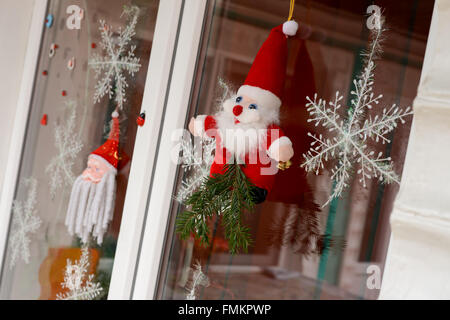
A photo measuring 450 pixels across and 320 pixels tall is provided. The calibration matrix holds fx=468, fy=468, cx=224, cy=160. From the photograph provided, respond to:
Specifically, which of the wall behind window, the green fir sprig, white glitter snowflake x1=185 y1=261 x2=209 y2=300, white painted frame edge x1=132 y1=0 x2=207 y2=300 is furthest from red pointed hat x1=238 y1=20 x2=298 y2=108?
the wall behind window

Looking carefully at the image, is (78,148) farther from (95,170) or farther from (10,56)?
(10,56)

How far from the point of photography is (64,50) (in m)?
1.57

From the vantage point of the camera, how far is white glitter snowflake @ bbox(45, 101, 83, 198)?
146 centimetres

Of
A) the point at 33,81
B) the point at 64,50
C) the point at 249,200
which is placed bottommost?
the point at 249,200

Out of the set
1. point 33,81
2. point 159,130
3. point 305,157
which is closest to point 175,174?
point 159,130

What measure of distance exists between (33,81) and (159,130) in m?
0.76

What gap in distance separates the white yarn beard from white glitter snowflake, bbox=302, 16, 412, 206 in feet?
0.29

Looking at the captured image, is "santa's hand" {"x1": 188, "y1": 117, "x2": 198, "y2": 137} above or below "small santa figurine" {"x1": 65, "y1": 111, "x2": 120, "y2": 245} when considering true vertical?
above

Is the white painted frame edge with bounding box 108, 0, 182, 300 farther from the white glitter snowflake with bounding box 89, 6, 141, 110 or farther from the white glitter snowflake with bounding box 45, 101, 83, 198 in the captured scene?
the white glitter snowflake with bounding box 45, 101, 83, 198

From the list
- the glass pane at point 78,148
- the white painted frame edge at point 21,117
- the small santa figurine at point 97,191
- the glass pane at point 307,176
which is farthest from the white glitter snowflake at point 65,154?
the glass pane at point 307,176

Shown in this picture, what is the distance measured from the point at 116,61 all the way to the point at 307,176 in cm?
71

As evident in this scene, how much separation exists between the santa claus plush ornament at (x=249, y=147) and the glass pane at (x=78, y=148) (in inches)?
15.7

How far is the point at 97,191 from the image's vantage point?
51.5 inches
